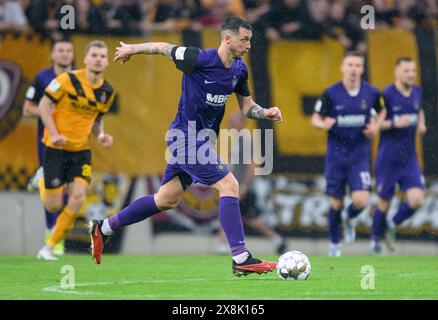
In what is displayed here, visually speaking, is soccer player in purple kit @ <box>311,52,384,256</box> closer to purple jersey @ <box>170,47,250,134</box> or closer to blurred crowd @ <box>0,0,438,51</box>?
blurred crowd @ <box>0,0,438,51</box>

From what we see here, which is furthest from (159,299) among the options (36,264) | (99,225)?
(36,264)

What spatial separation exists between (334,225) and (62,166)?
4.10m

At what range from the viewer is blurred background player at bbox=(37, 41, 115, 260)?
13125 mm

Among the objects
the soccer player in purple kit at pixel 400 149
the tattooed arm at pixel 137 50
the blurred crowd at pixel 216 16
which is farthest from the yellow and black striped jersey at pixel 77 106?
the soccer player in purple kit at pixel 400 149

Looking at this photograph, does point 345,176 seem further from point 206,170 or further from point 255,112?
point 206,170

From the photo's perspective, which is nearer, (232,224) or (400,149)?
(232,224)

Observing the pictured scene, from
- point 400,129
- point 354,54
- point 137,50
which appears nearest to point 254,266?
point 137,50

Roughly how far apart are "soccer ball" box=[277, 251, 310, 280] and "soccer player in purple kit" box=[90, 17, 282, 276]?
99mm

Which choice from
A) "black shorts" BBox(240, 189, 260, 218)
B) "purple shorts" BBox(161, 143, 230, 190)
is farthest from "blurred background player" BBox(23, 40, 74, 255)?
"purple shorts" BBox(161, 143, 230, 190)

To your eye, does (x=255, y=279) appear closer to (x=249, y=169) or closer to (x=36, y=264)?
(x=36, y=264)

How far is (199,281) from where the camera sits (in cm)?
979

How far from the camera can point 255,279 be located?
9.77 m

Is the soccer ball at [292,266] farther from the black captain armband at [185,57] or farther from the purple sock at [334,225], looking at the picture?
the purple sock at [334,225]

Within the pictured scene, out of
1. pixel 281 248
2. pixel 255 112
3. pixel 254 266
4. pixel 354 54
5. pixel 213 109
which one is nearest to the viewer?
pixel 254 266
